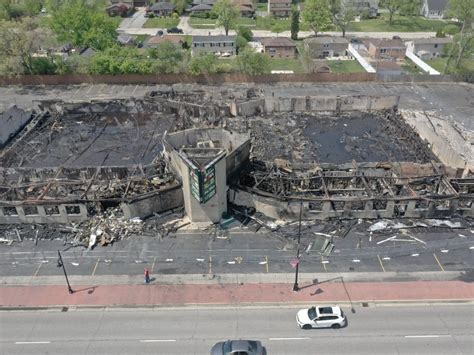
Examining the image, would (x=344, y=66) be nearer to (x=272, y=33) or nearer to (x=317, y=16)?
(x=317, y=16)

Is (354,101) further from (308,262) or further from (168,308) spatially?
(168,308)

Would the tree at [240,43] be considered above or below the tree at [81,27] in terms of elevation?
below

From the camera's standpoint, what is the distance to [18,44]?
66500mm

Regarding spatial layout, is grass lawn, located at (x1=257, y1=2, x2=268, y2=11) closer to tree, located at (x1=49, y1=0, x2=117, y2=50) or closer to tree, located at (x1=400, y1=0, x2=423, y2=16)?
tree, located at (x1=400, y1=0, x2=423, y2=16)

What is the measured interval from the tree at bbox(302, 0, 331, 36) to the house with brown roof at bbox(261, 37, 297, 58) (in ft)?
46.6

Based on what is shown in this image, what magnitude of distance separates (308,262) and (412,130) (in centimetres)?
2834

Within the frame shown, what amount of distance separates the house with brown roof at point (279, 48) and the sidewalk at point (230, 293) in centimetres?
6193

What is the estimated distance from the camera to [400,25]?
4296 inches

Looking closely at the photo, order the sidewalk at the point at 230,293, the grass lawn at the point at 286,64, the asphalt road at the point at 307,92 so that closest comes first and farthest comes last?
the sidewalk at the point at 230,293
the asphalt road at the point at 307,92
the grass lawn at the point at 286,64

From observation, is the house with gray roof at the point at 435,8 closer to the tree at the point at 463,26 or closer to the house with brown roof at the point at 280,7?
the house with brown roof at the point at 280,7

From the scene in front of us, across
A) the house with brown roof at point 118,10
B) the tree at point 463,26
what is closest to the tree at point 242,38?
the tree at point 463,26

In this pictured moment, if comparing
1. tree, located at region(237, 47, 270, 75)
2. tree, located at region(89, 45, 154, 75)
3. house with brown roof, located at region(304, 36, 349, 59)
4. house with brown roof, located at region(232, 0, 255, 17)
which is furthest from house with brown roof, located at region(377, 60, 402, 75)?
house with brown roof, located at region(232, 0, 255, 17)

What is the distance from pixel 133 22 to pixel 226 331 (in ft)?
341

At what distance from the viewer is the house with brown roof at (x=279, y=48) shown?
83.4 m
